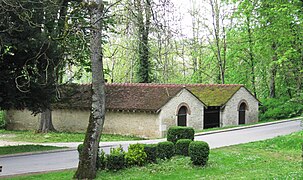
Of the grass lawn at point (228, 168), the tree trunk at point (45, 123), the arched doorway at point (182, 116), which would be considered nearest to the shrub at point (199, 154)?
the grass lawn at point (228, 168)

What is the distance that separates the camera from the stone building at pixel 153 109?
29.3 metres

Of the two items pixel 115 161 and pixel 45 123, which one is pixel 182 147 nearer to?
pixel 115 161

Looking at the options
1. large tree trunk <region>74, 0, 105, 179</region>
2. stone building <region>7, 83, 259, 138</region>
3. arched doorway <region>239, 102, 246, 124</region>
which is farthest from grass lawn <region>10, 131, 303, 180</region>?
arched doorway <region>239, 102, 246, 124</region>

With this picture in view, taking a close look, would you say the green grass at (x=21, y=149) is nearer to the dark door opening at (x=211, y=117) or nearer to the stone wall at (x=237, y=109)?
the dark door opening at (x=211, y=117)

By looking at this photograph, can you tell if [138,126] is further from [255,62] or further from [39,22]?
[255,62]

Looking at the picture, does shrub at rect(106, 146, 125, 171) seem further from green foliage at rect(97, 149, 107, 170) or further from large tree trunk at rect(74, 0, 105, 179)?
large tree trunk at rect(74, 0, 105, 179)

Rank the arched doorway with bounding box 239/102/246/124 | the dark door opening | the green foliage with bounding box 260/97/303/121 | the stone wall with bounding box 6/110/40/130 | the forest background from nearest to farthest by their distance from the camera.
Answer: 1. the forest background
2. the dark door opening
3. the stone wall with bounding box 6/110/40/130
4. the arched doorway with bounding box 239/102/246/124
5. the green foliage with bounding box 260/97/303/121

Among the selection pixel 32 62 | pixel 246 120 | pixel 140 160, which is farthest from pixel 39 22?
pixel 246 120

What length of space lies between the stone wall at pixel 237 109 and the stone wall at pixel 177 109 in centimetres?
347

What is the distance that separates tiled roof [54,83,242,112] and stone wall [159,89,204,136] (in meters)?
0.53

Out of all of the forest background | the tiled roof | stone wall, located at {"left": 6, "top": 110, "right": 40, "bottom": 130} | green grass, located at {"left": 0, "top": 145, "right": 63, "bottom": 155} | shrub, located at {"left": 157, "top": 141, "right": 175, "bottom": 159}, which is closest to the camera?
the forest background

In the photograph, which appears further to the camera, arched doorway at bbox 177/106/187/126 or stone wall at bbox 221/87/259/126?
stone wall at bbox 221/87/259/126

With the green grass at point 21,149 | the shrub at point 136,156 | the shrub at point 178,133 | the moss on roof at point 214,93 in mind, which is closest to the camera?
the shrub at point 136,156

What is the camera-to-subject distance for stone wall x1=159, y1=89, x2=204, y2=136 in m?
29.2
